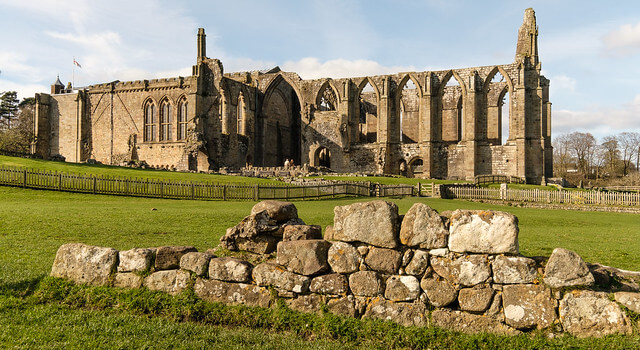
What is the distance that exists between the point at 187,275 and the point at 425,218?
3.08 meters

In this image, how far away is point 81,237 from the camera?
33.8 feet

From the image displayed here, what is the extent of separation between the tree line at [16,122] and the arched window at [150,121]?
17041 millimetres

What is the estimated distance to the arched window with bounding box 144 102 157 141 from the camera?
5075cm

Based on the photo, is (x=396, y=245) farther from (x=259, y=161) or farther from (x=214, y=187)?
(x=259, y=161)

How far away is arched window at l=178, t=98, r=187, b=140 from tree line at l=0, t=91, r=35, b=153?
21417 millimetres

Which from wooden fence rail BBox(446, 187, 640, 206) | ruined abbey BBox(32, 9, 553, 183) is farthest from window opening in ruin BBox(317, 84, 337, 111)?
wooden fence rail BBox(446, 187, 640, 206)

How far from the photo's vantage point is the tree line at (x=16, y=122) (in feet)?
184

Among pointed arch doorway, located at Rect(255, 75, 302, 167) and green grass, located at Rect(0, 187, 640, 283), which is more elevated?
pointed arch doorway, located at Rect(255, 75, 302, 167)

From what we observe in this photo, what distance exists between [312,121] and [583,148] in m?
53.5

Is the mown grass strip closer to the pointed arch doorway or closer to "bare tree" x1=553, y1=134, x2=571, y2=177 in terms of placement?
the pointed arch doorway

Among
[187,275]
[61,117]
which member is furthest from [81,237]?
[61,117]

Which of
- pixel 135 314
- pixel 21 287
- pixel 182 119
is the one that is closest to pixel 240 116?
pixel 182 119

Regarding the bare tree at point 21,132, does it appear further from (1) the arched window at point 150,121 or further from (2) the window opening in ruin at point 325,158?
(2) the window opening in ruin at point 325,158

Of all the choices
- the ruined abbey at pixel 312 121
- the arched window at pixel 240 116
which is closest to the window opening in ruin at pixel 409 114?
the ruined abbey at pixel 312 121
